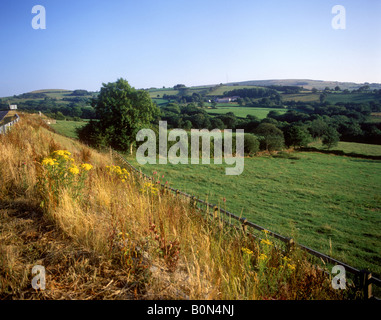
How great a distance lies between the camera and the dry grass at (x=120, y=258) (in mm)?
2383

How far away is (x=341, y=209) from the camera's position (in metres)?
20.2

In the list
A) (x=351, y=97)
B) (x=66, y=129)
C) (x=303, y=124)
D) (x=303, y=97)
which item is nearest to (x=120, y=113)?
(x=66, y=129)

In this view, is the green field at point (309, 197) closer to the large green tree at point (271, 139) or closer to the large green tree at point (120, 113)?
the large green tree at point (120, 113)

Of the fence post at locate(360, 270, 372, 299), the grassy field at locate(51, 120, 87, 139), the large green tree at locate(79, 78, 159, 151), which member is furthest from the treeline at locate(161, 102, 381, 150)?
the fence post at locate(360, 270, 372, 299)

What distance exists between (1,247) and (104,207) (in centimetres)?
156

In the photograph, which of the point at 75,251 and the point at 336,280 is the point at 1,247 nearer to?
the point at 75,251

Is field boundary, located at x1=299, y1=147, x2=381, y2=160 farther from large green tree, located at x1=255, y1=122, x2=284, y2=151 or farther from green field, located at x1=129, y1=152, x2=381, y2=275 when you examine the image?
large green tree, located at x1=255, y1=122, x2=284, y2=151

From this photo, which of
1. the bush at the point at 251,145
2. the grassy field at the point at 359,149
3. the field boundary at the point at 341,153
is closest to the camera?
the field boundary at the point at 341,153

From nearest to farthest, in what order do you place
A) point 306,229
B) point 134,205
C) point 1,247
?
point 1,247, point 134,205, point 306,229

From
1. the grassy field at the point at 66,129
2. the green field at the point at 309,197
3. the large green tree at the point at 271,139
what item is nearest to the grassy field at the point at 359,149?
the green field at the point at 309,197

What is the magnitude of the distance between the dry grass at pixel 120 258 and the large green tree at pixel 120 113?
3061cm

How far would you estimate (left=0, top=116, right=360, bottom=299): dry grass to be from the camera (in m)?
2.38

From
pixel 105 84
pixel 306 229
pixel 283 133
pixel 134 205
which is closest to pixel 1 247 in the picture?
pixel 134 205

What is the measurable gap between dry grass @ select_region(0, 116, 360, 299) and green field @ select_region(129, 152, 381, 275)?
7.10 feet
